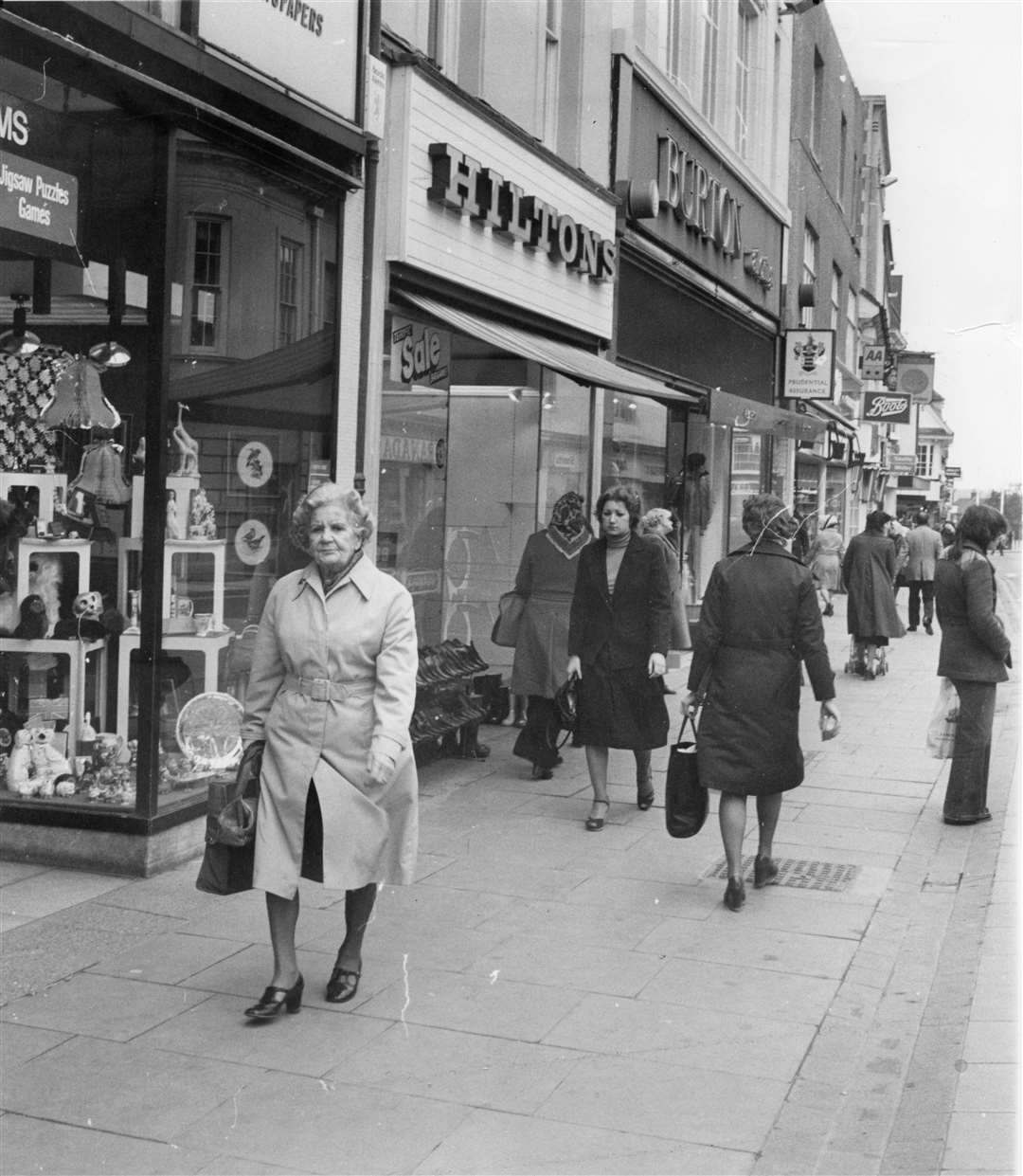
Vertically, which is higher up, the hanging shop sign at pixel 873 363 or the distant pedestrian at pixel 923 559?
the hanging shop sign at pixel 873 363

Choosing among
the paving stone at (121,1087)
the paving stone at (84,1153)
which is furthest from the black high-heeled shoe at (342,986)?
the paving stone at (84,1153)

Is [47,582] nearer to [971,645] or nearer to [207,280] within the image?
[207,280]

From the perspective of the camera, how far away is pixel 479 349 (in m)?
11.9

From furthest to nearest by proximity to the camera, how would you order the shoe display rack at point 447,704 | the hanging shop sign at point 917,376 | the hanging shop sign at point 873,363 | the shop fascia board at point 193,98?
the hanging shop sign at point 873,363 → the hanging shop sign at point 917,376 → the shoe display rack at point 447,704 → the shop fascia board at point 193,98

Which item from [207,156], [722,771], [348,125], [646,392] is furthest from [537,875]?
[646,392]

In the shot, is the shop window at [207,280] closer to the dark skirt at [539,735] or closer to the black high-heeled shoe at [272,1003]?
the dark skirt at [539,735]

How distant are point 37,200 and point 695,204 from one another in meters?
11.0

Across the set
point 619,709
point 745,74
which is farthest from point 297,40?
point 745,74

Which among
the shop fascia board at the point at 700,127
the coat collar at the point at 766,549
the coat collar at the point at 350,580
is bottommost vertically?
the coat collar at the point at 350,580

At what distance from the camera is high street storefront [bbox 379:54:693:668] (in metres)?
9.77

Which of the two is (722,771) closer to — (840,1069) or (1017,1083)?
(840,1069)

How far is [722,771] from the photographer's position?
21.3 ft

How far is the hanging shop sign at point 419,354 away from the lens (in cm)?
1005

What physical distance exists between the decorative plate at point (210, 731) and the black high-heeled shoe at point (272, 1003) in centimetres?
266
